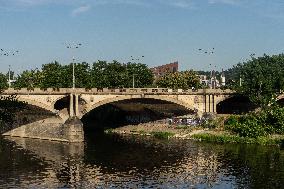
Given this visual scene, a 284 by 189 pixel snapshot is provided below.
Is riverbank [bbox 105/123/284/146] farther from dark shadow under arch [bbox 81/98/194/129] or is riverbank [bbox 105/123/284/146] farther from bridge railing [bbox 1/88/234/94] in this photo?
bridge railing [bbox 1/88/234/94]

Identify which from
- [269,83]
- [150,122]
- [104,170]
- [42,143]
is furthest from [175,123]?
[104,170]

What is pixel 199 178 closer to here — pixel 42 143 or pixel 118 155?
pixel 118 155

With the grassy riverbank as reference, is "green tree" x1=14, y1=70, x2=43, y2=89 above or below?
above

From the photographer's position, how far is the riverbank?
370ft

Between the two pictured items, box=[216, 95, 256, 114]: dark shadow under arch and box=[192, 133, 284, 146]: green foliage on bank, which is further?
box=[216, 95, 256, 114]: dark shadow under arch

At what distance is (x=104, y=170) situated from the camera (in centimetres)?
8475

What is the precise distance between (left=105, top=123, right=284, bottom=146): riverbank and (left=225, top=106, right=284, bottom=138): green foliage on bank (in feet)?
4.66

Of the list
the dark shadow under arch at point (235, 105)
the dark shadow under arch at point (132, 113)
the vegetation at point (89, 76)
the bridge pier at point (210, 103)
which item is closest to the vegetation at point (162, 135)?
the dark shadow under arch at point (132, 113)

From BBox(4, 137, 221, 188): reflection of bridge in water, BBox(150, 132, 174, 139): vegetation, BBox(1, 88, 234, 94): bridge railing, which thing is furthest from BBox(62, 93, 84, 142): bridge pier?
BBox(150, 132, 174, 139): vegetation

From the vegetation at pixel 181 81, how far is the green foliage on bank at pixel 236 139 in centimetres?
6547

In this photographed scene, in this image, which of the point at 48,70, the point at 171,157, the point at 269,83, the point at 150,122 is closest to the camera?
the point at 171,157

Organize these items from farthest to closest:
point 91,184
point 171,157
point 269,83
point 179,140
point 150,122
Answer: point 150,122
point 269,83
point 179,140
point 171,157
point 91,184

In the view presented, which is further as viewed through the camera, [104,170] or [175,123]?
[175,123]

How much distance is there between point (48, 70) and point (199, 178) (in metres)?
112
